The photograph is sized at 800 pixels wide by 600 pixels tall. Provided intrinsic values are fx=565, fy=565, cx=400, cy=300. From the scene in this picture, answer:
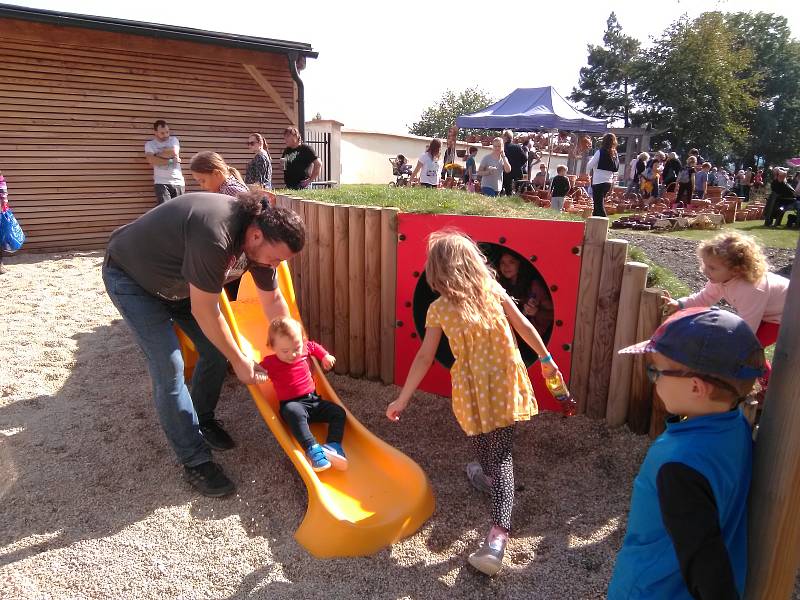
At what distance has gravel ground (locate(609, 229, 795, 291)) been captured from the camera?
7453 mm

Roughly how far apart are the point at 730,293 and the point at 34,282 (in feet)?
25.8

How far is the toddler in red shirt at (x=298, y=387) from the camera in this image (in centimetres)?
328

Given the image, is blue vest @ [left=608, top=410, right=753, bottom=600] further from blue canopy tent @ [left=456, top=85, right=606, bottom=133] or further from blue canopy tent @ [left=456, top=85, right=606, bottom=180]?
blue canopy tent @ [left=456, top=85, right=606, bottom=133]

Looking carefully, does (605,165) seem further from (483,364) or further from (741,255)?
(483,364)

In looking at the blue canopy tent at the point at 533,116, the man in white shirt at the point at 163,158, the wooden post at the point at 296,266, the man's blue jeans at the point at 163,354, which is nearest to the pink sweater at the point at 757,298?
the man's blue jeans at the point at 163,354

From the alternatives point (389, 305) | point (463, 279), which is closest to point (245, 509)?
point (463, 279)

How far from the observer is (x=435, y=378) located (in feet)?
14.1

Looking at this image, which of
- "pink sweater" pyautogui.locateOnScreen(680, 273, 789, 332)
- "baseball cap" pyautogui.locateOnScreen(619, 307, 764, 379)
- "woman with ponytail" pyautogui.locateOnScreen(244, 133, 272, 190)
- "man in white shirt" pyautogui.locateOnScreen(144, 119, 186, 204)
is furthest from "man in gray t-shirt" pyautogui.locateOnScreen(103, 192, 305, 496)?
"man in white shirt" pyautogui.locateOnScreen(144, 119, 186, 204)

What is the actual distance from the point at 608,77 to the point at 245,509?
56246mm

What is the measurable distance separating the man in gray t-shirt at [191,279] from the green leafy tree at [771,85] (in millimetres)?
44201

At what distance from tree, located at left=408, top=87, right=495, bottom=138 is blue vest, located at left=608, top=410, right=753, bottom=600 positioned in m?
57.7

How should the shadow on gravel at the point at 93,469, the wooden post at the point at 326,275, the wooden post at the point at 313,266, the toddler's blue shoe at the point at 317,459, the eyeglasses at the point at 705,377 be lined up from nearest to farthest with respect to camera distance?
the eyeglasses at the point at 705,377
the shadow on gravel at the point at 93,469
the toddler's blue shoe at the point at 317,459
the wooden post at the point at 326,275
the wooden post at the point at 313,266

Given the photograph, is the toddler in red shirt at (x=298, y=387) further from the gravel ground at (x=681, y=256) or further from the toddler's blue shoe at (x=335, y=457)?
the gravel ground at (x=681, y=256)

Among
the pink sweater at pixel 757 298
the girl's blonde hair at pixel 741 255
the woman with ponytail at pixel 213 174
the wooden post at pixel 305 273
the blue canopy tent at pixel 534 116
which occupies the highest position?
the blue canopy tent at pixel 534 116
